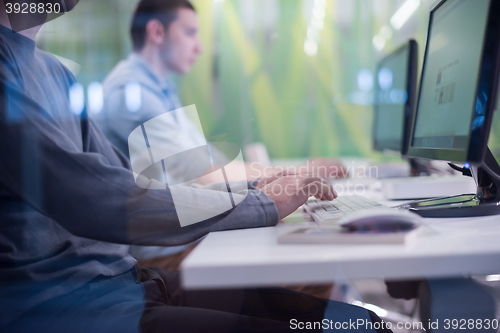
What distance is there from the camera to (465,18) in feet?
2.57

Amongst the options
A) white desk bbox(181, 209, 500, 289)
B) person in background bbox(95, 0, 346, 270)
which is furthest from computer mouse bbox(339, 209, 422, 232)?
person in background bbox(95, 0, 346, 270)

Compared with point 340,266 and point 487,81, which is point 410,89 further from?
point 340,266

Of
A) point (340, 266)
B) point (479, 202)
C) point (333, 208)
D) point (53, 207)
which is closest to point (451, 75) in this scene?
point (479, 202)

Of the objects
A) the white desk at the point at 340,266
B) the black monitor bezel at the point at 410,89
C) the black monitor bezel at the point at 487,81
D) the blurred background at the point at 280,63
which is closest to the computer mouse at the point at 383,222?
the white desk at the point at 340,266

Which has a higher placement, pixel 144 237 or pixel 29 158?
pixel 29 158

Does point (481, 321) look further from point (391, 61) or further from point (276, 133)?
point (276, 133)

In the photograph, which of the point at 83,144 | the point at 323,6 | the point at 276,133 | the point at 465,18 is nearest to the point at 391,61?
the point at 465,18

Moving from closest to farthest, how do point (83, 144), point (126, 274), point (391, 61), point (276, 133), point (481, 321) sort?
1. point (481, 321)
2. point (126, 274)
3. point (83, 144)
4. point (391, 61)
5. point (276, 133)

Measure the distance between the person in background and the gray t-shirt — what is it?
0.93 ft

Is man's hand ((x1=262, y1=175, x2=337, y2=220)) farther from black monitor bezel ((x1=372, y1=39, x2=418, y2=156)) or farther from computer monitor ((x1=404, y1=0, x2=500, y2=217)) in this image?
black monitor bezel ((x1=372, y1=39, x2=418, y2=156))

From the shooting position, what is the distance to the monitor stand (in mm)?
769

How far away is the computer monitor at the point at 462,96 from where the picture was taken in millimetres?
661

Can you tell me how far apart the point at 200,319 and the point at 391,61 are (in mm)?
1504

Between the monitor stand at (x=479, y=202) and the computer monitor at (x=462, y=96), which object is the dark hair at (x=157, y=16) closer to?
the computer monitor at (x=462, y=96)
